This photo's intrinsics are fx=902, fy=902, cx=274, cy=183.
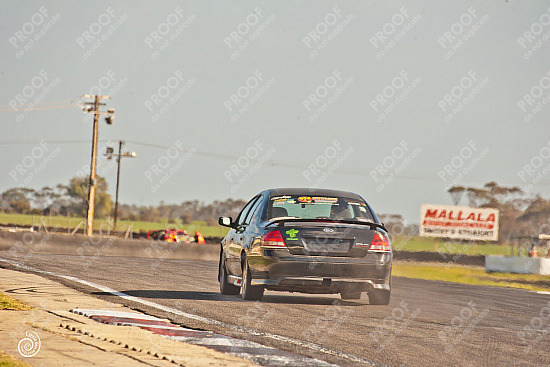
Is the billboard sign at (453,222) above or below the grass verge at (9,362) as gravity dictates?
above

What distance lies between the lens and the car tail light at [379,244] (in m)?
11.8

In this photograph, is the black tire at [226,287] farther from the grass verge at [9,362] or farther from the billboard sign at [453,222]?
the billboard sign at [453,222]

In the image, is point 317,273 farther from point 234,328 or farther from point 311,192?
point 234,328

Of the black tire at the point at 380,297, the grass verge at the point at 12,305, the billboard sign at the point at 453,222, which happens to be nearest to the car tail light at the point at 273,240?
the black tire at the point at 380,297

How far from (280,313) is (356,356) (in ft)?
10.9

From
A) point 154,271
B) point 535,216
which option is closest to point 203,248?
point 154,271

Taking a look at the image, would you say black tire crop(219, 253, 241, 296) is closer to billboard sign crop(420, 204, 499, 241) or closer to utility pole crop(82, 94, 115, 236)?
utility pole crop(82, 94, 115, 236)

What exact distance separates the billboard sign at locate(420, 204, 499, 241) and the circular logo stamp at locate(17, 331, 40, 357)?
2529 inches

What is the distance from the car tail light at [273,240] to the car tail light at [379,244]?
1.17 metres

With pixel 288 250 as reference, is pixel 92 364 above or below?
below

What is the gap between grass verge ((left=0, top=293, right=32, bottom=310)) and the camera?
402 inches

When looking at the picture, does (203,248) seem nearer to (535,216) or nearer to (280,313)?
(280,313)

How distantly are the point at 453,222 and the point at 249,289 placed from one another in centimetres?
6089

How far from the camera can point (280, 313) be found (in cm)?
1095
